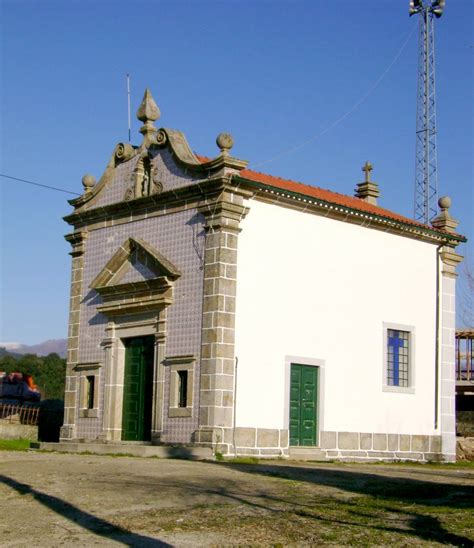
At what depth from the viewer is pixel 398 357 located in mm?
25078

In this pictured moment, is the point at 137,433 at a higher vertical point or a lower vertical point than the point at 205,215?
lower

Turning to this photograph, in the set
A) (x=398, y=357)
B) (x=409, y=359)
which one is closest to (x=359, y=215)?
(x=398, y=357)

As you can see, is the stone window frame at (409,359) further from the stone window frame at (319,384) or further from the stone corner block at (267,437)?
the stone corner block at (267,437)

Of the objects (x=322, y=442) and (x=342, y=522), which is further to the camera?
(x=322, y=442)

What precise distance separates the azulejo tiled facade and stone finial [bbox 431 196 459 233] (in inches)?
33.0

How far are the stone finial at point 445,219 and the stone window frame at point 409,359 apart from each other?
338 cm

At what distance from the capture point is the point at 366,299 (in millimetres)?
24281

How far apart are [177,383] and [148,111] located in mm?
7070

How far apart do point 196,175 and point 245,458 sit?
639cm

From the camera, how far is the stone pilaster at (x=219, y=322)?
2053 centimetres

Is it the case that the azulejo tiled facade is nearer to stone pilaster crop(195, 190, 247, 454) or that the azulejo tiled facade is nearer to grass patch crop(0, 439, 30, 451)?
stone pilaster crop(195, 190, 247, 454)

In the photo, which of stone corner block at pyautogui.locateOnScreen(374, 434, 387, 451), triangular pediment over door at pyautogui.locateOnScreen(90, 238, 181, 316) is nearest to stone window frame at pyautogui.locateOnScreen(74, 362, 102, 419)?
triangular pediment over door at pyautogui.locateOnScreen(90, 238, 181, 316)

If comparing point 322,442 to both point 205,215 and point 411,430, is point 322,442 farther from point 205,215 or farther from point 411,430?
point 205,215

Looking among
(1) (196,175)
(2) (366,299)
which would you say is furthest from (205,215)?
(2) (366,299)
